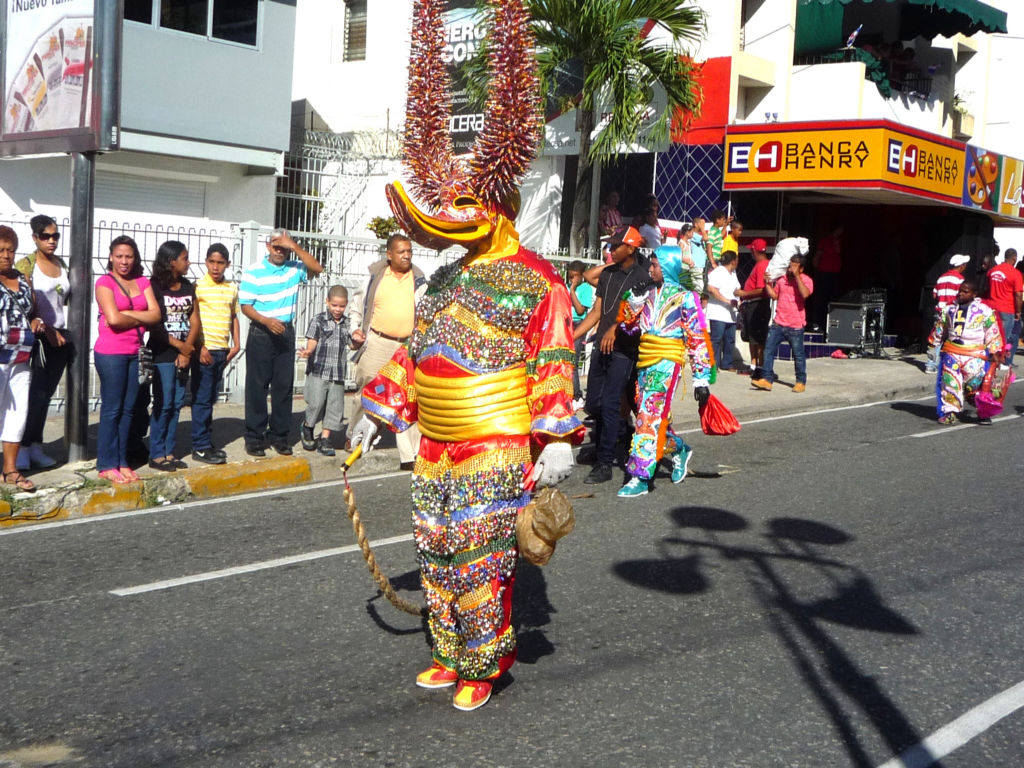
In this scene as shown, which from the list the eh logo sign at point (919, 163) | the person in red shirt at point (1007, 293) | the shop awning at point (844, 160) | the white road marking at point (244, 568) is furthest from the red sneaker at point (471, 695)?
the eh logo sign at point (919, 163)

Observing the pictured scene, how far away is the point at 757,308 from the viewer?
53.7 feet

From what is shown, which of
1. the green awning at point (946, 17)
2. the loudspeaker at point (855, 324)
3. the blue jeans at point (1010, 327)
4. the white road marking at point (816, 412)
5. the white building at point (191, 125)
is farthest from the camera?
the green awning at point (946, 17)

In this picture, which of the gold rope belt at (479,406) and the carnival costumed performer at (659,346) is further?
the carnival costumed performer at (659,346)

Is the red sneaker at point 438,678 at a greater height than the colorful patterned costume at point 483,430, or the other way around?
the colorful patterned costume at point 483,430

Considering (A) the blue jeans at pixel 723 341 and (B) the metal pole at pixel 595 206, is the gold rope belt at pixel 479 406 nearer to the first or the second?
(A) the blue jeans at pixel 723 341

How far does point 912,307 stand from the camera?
2270 centimetres

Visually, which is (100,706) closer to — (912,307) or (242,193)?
(242,193)

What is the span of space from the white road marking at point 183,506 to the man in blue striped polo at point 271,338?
24.8 inches

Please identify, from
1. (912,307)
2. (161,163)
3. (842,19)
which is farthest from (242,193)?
(912,307)

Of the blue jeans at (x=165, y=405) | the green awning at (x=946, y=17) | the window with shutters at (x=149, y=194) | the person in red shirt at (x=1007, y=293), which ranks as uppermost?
the green awning at (x=946, y=17)

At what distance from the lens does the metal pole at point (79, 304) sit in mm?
8609

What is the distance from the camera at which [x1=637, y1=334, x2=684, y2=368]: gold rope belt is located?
333 inches

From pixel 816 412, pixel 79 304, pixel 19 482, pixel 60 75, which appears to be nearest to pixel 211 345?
pixel 79 304

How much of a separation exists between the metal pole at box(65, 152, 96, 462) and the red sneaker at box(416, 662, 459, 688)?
4884mm
